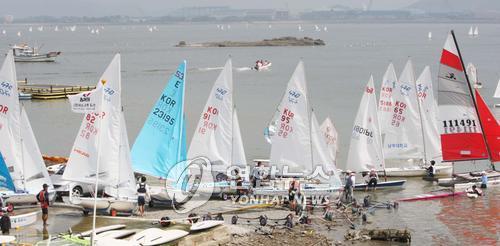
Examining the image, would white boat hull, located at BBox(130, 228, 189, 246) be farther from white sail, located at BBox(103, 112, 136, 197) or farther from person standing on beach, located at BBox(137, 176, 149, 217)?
white sail, located at BBox(103, 112, 136, 197)

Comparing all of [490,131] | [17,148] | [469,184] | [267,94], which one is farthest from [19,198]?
[267,94]

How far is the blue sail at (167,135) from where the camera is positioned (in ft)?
120

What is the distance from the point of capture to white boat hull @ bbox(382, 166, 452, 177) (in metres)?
45.8

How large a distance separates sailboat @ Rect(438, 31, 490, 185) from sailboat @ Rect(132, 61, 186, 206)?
44.4 feet

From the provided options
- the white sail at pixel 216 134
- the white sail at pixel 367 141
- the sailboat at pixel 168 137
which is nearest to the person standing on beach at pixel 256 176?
the white sail at pixel 216 134

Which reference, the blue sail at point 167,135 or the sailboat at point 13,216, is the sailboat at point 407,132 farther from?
the sailboat at point 13,216

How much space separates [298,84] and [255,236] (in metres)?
10.4

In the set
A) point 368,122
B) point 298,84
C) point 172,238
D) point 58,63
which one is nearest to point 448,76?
Result: point 368,122

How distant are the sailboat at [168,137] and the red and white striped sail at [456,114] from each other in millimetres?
13509

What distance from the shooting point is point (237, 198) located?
3738 centimetres

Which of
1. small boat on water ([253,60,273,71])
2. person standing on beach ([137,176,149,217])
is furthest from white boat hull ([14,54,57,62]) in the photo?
person standing on beach ([137,176,149,217])

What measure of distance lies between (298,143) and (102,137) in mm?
10541

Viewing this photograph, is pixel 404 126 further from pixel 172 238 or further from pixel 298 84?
pixel 172 238

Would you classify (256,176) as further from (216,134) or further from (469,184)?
(469,184)
